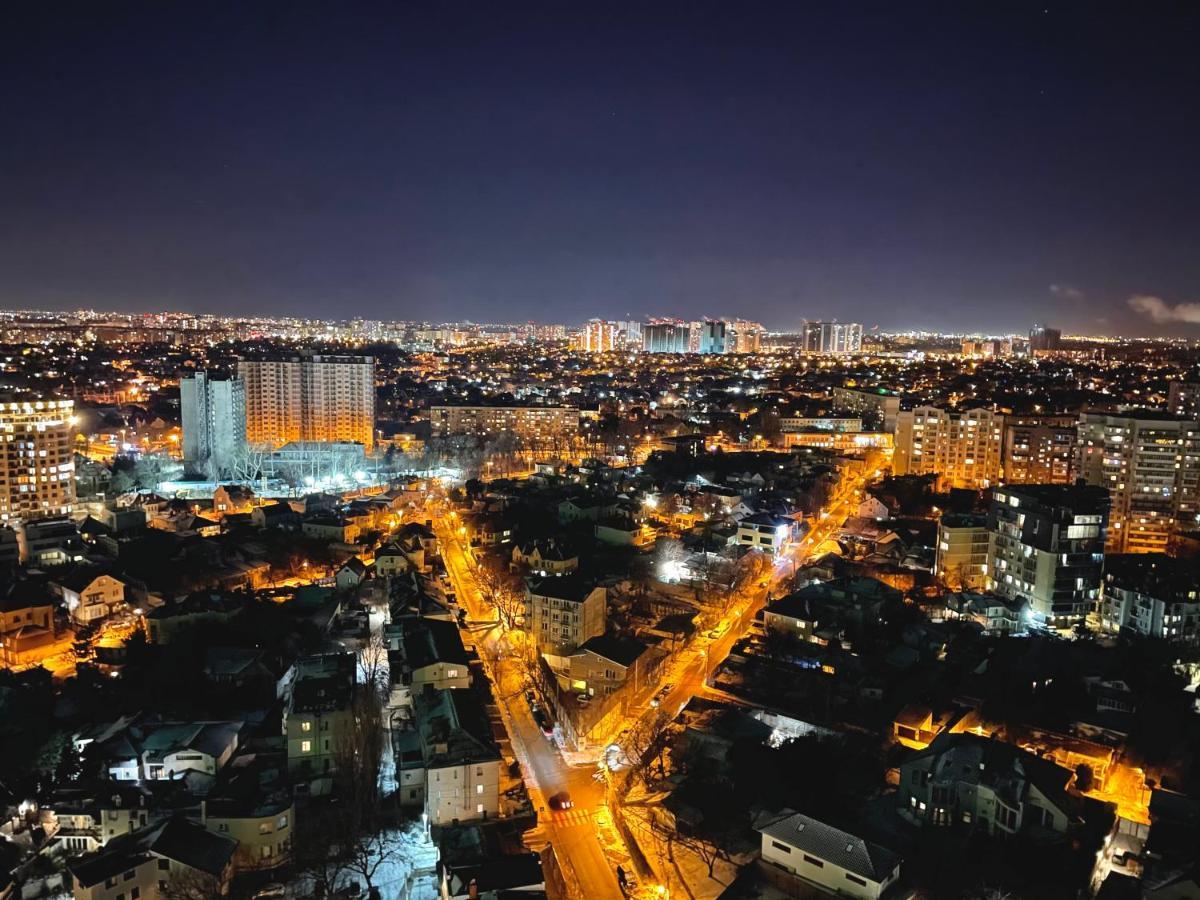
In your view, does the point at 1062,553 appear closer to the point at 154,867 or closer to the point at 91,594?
the point at 154,867

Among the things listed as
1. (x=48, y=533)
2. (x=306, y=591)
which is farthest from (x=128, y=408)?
(x=306, y=591)

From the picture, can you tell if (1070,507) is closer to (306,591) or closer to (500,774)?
(500,774)

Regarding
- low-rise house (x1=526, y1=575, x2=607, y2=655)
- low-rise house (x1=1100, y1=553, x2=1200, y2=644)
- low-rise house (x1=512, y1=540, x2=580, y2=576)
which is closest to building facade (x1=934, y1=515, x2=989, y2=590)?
low-rise house (x1=1100, y1=553, x2=1200, y2=644)

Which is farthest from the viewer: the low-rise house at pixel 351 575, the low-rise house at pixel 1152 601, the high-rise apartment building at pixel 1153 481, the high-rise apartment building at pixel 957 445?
the high-rise apartment building at pixel 957 445

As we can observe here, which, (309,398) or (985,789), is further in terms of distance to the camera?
(309,398)

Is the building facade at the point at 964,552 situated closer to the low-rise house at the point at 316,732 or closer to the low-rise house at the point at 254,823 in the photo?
the low-rise house at the point at 316,732

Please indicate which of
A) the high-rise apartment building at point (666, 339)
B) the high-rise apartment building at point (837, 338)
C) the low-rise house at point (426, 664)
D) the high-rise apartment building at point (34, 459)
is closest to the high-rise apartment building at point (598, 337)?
the high-rise apartment building at point (666, 339)

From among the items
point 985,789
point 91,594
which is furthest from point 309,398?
point 985,789
